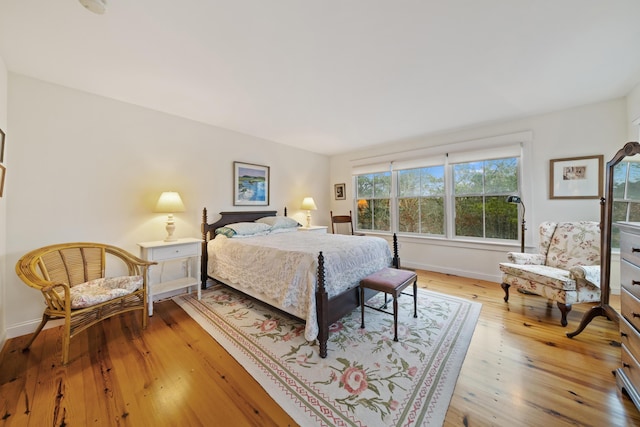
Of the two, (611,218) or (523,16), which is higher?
(523,16)

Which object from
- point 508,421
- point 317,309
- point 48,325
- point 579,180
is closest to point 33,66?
point 48,325

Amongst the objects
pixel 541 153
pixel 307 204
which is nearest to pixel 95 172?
pixel 307 204

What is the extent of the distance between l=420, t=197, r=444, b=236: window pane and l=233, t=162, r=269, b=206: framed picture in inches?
116

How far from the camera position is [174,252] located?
2805 mm

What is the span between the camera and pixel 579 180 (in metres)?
3.06

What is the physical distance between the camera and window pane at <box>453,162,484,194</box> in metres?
3.88

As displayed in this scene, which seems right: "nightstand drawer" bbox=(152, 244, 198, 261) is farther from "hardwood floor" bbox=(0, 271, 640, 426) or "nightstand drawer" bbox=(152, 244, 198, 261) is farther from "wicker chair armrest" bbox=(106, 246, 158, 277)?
"hardwood floor" bbox=(0, 271, 640, 426)

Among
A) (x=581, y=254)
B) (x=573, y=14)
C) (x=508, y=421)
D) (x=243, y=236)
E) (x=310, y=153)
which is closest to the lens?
(x=508, y=421)

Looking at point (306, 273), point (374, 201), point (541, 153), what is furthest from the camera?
point (374, 201)

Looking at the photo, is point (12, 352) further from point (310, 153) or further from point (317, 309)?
point (310, 153)

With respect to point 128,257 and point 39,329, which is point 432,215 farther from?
point 39,329

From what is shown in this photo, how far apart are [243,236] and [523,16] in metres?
3.46

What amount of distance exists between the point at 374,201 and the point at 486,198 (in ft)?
6.56

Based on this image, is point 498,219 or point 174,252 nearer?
point 174,252
